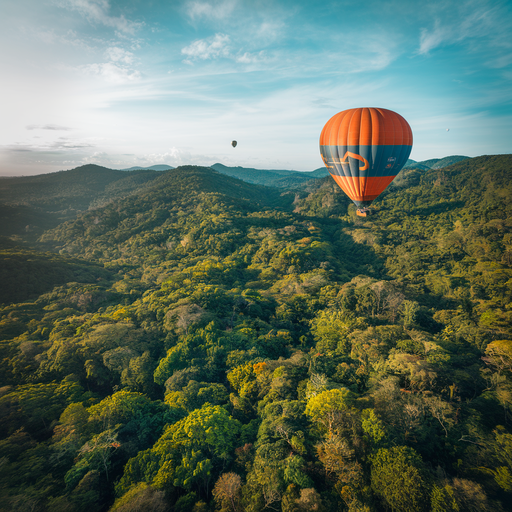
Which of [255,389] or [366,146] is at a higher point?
[366,146]

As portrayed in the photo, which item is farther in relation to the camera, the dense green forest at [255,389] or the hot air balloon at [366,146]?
the hot air balloon at [366,146]

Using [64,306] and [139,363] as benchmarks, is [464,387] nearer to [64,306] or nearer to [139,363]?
[139,363]

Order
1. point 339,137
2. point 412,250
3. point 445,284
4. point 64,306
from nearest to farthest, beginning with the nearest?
point 339,137 < point 64,306 < point 445,284 < point 412,250

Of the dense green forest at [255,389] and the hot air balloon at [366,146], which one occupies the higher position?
the hot air balloon at [366,146]

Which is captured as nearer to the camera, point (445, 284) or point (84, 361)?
point (84, 361)

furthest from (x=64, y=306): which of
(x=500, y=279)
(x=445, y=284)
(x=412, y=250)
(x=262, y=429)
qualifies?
(x=412, y=250)
